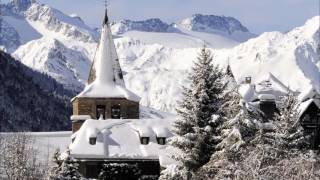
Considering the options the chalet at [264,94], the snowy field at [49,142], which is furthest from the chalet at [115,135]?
the chalet at [264,94]

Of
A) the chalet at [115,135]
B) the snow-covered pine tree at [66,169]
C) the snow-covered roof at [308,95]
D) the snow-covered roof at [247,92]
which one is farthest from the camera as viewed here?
the snow-covered roof at [308,95]

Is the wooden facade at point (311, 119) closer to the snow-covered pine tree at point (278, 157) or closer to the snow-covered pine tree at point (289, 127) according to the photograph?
the snow-covered pine tree at point (289, 127)

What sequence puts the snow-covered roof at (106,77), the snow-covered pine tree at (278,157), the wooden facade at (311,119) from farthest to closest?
1. the snow-covered roof at (106,77)
2. the wooden facade at (311,119)
3. the snow-covered pine tree at (278,157)

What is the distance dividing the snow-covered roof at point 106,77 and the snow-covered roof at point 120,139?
25.9 ft

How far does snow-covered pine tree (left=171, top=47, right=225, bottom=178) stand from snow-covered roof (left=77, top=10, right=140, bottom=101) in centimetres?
2697

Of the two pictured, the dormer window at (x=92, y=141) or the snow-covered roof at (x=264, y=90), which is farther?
the snow-covered roof at (x=264, y=90)

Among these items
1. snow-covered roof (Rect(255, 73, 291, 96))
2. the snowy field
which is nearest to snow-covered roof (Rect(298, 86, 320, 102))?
snow-covered roof (Rect(255, 73, 291, 96))

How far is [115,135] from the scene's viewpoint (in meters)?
61.7

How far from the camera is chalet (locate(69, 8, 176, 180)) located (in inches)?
2317

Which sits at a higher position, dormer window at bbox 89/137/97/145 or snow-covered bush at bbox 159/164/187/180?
dormer window at bbox 89/137/97/145

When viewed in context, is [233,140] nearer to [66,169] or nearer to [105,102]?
[66,169]

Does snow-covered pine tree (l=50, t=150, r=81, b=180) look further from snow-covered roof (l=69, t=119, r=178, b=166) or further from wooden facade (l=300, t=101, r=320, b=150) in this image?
wooden facade (l=300, t=101, r=320, b=150)

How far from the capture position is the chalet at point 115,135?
5884 centimetres

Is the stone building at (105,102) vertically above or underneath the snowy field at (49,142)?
above
